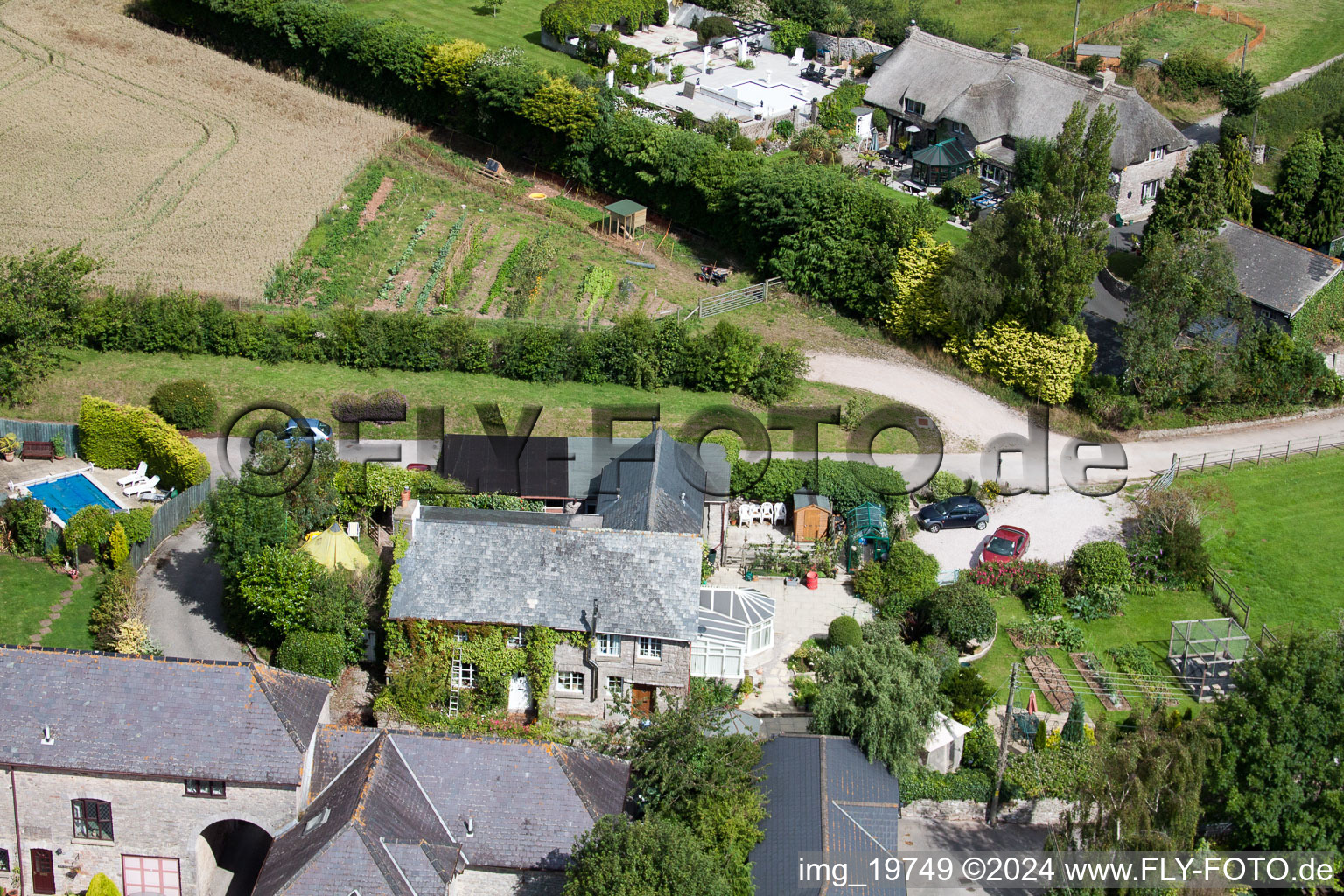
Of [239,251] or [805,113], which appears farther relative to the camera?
[805,113]

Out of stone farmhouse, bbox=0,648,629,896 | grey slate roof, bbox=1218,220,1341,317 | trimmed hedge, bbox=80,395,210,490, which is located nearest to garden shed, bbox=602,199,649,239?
trimmed hedge, bbox=80,395,210,490

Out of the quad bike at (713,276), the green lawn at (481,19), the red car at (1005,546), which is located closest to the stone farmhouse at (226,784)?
the red car at (1005,546)

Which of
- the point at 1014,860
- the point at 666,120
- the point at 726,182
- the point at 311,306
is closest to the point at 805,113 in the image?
the point at 666,120

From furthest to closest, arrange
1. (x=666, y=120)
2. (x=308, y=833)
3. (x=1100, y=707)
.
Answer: (x=666, y=120) → (x=1100, y=707) → (x=308, y=833)

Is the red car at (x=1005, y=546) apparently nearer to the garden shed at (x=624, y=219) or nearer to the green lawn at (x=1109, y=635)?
the green lawn at (x=1109, y=635)

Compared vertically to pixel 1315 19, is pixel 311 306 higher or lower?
lower

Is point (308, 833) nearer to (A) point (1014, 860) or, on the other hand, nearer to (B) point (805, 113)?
(A) point (1014, 860)
